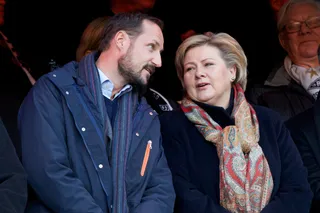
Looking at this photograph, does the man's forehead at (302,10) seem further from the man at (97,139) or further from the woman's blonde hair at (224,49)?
the man at (97,139)

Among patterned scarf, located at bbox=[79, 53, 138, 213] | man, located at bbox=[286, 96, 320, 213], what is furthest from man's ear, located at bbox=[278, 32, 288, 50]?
patterned scarf, located at bbox=[79, 53, 138, 213]

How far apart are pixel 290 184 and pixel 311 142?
0.42m

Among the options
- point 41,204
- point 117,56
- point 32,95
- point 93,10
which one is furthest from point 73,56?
point 41,204

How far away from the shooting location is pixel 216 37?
12.2 ft

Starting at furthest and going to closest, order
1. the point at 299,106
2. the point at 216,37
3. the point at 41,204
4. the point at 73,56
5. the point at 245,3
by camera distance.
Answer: the point at 245,3 < the point at 73,56 < the point at 299,106 < the point at 216,37 < the point at 41,204

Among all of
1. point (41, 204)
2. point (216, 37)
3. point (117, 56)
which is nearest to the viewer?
point (41, 204)

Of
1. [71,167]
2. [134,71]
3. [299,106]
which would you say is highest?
[134,71]

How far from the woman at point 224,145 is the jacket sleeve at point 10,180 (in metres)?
0.98

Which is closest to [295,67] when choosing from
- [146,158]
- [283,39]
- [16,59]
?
[283,39]

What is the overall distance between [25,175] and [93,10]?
231cm

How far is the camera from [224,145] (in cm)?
341

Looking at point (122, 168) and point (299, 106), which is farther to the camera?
point (299, 106)

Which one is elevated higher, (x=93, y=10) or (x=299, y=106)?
(x=93, y=10)

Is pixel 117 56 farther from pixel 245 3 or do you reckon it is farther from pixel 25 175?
pixel 245 3
